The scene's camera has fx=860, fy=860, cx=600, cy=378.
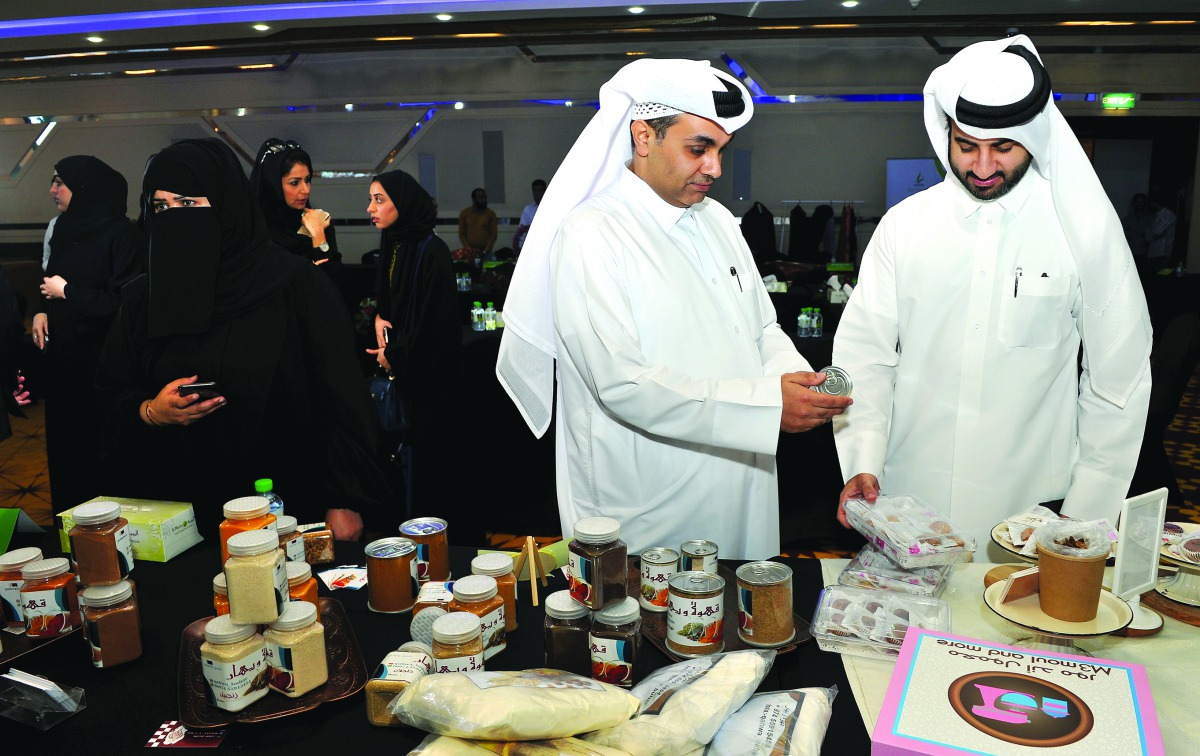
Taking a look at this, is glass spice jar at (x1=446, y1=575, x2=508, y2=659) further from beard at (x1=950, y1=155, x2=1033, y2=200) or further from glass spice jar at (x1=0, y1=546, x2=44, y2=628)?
beard at (x1=950, y1=155, x2=1033, y2=200)

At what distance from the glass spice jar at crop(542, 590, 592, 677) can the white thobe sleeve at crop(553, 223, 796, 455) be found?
0.65 meters

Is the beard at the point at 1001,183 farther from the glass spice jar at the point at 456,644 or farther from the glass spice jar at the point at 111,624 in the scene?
the glass spice jar at the point at 111,624

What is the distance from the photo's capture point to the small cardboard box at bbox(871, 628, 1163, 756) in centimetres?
93

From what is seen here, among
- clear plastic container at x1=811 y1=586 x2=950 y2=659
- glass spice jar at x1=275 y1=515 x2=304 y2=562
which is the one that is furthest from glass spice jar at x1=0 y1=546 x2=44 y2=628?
clear plastic container at x1=811 y1=586 x2=950 y2=659

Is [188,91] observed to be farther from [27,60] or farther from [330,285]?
[330,285]

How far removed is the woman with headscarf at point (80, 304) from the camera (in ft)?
12.1

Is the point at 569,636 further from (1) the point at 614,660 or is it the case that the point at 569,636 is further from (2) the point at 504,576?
(2) the point at 504,576

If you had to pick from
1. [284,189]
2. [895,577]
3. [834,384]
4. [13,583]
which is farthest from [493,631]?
[284,189]

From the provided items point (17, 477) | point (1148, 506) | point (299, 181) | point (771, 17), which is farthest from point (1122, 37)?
point (17, 477)

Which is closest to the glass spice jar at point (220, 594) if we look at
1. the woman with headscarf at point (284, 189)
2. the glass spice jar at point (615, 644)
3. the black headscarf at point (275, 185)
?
the glass spice jar at point (615, 644)

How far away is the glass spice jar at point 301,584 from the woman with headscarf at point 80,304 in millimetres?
2414

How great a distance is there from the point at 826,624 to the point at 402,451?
8.76ft

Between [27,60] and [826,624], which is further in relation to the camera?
[27,60]

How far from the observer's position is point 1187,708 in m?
1.17
